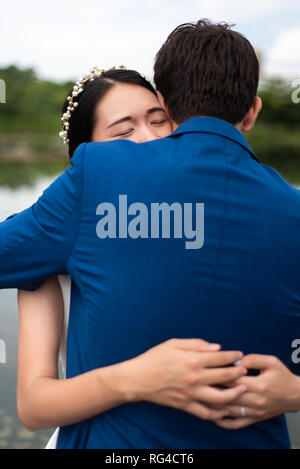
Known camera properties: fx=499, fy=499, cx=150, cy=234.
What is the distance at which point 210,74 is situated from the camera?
34.1 inches

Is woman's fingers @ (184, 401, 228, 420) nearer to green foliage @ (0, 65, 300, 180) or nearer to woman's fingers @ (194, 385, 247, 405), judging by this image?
woman's fingers @ (194, 385, 247, 405)

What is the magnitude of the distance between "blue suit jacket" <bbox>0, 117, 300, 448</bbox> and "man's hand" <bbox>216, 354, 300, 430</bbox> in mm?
40

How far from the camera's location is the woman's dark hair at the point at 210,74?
34.3 inches

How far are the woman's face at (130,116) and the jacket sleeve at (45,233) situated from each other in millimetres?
414

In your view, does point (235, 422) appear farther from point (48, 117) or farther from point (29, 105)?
point (29, 105)

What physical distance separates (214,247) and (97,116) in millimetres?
636

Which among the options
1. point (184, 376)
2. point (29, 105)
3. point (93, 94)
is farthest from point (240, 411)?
point (29, 105)

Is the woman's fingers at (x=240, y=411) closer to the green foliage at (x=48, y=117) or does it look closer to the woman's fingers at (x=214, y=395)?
the woman's fingers at (x=214, y=395)

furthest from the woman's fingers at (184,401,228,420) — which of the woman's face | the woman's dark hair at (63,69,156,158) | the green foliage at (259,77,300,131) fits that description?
the green foliage at (259,77,300,131)

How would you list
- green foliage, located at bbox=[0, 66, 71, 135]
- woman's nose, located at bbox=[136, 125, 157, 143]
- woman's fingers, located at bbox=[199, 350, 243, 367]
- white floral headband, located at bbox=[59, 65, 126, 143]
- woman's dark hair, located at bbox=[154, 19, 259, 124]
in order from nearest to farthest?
woman's fingers, located at bbox=[199, 350, 243, 367]
woman's dark hair, located at bbox=[154, 19, 259, 124]
woman's nose, located at bbox=[136, 125, 157, 143]
white floral headband, located at bbox=[59, 65, 126, 143]
green foliage, located at bbox=[0, 66, 71, 135]

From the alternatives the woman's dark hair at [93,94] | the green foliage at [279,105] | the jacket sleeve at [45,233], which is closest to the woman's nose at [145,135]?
the woman's dark hair at [93,94]

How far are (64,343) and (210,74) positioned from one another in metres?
0.60

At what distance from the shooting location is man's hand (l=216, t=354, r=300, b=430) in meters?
0.78
